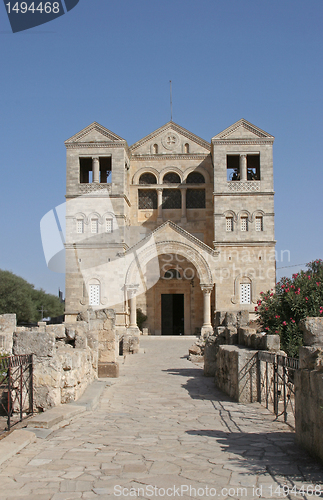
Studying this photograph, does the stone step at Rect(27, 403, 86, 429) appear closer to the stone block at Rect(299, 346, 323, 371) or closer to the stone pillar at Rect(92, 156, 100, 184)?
the stone block at Rect(299, 346, 323, 371)

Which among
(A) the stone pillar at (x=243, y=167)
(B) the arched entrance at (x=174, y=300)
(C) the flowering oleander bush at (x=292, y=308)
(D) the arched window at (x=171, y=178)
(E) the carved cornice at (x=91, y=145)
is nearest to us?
(C) the flowering oleander bush at (x=292, y=308)

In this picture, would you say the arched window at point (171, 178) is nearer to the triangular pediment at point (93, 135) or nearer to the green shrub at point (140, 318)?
the triangular pediment at point (93, 135)

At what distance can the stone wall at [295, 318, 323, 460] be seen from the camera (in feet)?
14.5

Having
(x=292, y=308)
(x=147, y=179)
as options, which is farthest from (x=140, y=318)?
(x=292, y=308)

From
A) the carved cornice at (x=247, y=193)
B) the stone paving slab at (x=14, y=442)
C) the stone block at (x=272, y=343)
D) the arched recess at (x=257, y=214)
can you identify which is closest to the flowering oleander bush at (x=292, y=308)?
the stone block at (x=272, y=343)

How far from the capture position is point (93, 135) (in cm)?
2833

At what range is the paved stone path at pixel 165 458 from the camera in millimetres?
3742

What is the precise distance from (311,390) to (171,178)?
84.7 feet

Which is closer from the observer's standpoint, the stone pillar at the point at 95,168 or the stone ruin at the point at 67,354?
the stone ruin at the point at 67,354

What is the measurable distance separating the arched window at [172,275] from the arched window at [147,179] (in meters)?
5.48

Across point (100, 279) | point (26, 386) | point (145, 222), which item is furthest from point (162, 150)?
point (26, 386)

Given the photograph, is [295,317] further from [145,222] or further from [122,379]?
[145,222]

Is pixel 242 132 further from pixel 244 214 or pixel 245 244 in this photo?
pixel 245 244

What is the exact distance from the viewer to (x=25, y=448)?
15.9 feet
